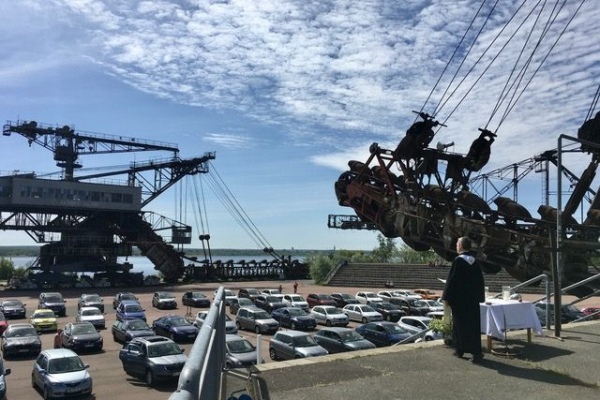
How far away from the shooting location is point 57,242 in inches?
2511

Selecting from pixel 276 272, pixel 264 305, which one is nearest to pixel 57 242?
pixel 276 272

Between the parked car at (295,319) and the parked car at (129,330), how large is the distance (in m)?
8.21

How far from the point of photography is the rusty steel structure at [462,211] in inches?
649

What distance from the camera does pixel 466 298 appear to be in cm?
761

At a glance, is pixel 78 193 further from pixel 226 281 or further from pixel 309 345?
pixel 309 345

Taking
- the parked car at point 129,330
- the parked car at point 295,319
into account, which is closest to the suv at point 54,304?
the parked car at point 129,330

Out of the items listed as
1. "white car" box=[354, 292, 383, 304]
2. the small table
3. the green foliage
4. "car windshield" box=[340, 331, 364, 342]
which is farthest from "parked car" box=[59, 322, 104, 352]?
the green foliage

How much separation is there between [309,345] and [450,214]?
7068mm

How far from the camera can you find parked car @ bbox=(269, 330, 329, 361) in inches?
706

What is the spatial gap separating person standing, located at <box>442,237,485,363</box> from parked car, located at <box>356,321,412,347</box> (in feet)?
44.5

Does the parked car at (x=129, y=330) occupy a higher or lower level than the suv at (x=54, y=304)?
higher

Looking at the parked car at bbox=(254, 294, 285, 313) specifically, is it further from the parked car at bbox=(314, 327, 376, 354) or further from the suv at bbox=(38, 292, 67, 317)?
the parked car at bbox=(314, 327, 376, 354)

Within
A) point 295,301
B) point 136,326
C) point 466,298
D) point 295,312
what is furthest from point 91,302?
point 466,298

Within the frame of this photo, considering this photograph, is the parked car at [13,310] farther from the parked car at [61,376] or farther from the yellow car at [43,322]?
the parked car at [61,376]
